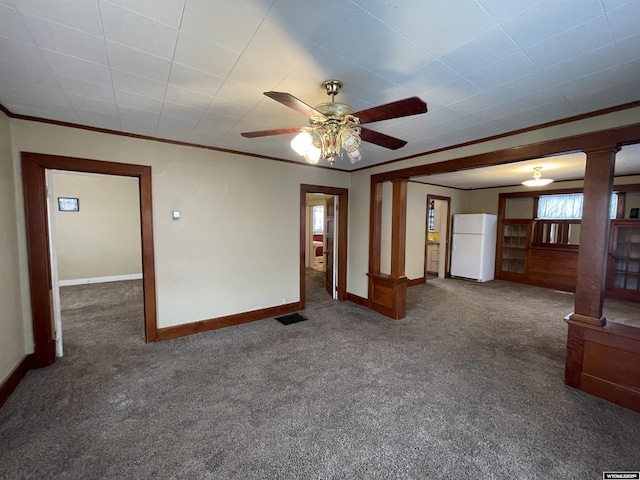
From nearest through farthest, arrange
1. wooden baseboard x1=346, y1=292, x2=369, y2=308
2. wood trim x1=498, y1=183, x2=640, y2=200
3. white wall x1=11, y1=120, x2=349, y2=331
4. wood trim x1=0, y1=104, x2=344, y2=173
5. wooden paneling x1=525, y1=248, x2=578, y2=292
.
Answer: wood trim x1=0, y1=104, x2=344, y2=173, white wall x1=11, y1=120, x2=349, y2=331, wooden baseboard x1=346, y1=292, x2=369, y2=308, wood trim x1=498, y1=183, x2=640, y2=200, wooden paneling x1=525, y1=248, x2=578, y2=292

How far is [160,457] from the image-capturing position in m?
1.67

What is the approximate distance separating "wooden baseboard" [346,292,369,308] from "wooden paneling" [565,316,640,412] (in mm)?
2644

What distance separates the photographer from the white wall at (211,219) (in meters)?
2.94

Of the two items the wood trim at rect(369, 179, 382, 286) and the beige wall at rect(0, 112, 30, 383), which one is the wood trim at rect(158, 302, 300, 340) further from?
the wood trim at rect(369, 179, 382, 286)

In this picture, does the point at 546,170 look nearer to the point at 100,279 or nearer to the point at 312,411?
the point at 312,411

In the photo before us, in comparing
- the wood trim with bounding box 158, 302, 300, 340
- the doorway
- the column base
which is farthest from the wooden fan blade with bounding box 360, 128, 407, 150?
the doorway

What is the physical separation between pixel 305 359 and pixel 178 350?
1484mm

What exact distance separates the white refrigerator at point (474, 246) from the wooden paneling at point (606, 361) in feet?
14.0

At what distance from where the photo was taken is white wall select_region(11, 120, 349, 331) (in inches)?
116

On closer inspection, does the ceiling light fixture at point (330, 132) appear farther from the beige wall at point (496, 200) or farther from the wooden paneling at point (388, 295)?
the beige wall at point (496, 200)

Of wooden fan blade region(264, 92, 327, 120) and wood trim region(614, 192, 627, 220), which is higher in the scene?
wooden fan blade region(264, 92, 327, 120)

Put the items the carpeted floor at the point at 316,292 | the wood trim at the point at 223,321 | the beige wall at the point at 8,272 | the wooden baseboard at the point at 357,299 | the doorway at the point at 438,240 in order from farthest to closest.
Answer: the doorway at the point at 438,240 → the carpeted floor at the point at 316,292 → the wooden baseboard at the point at 357,299 → the wood trim at the point at 223,321 → the beige wall at the point at 8,272

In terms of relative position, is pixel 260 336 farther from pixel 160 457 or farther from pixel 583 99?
pixel 583 99

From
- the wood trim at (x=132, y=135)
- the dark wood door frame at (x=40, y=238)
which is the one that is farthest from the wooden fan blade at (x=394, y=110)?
the dark wood door frame at (x=40, y=238)
